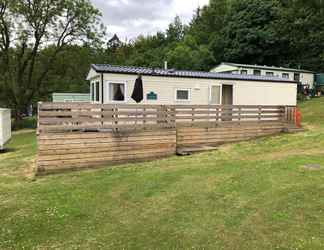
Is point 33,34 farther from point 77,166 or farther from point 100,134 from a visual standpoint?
point 77,166

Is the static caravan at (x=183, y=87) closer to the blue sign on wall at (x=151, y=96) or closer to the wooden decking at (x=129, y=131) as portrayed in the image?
the blue sign on wall at (x=151, y=96)

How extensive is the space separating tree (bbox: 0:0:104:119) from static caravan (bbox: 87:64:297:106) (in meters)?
13.7

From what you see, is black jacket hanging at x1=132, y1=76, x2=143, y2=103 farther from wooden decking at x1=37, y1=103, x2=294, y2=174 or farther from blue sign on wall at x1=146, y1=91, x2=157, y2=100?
wooden decking at x1=37, y1=103, x2=294, y2=174

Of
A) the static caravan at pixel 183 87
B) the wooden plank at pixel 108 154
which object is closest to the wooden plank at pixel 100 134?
the wooden plank at pixel 108 154

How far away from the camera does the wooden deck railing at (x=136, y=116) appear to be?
6.93m

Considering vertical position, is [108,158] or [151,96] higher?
[151,96]

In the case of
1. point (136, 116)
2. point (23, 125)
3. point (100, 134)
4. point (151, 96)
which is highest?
point (151, 96)

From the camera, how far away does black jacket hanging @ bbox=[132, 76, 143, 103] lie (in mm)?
9945

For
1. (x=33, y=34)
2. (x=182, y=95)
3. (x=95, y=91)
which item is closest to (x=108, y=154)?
(x=95, y=91)

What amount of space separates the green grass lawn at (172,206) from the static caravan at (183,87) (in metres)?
3.90

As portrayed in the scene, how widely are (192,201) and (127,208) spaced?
1028mm

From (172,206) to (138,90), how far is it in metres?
6.30

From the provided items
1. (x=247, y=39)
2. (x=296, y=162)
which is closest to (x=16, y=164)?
(x=296, y=162)

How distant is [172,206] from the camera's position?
4312 millimetres
